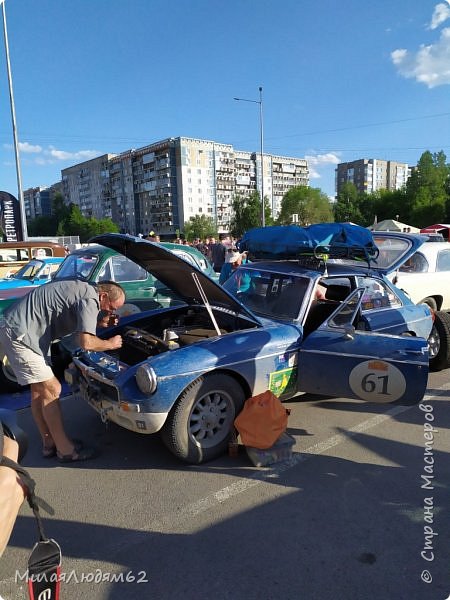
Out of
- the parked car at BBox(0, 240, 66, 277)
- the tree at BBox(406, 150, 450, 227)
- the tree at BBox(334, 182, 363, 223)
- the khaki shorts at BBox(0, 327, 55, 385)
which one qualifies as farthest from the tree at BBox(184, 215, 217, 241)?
the khaki shorts at BBox(0, 327, 55, 385)

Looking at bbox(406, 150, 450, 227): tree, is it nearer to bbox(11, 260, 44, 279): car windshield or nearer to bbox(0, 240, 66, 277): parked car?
bbox(0, 240, 66, 277): parked car

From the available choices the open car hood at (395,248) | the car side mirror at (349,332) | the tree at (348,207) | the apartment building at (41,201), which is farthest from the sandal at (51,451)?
the apartment building at (41,201)

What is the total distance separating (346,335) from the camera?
3.80m

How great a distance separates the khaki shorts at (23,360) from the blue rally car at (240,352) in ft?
1.18

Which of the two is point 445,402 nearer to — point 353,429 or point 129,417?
point 353,429

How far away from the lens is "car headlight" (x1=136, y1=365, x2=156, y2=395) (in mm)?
3096

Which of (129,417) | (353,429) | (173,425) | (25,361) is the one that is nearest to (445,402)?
(353,429)

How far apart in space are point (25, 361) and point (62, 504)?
120 cm

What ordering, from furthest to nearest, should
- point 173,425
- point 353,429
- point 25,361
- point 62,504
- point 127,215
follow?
point 127,215 < point 353,429 < point 25,361 < point 173,425 < point 62,504

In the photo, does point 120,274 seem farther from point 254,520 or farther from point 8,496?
point 8,496

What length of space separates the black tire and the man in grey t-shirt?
441 centimetres

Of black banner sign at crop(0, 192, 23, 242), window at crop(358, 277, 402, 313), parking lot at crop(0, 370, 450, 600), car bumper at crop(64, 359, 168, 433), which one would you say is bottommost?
parking lot at crop(0, 370, 450, 600)

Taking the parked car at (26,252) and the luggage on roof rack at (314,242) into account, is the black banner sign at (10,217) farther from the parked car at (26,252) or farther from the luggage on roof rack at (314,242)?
the luggage on roof rack at (314,242)

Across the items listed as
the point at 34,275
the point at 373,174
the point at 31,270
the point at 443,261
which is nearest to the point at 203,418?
the point at 443,261
